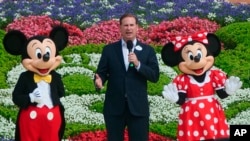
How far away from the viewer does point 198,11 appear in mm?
11453

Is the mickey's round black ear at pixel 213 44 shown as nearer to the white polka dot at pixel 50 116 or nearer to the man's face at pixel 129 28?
the man's face at pixel 129 28

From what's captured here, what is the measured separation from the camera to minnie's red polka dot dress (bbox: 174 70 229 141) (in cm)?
625

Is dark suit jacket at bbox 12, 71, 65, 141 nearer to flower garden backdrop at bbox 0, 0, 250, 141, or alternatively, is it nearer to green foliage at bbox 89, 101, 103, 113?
flower garden backdrop at bbox 0, 0, 250, 141

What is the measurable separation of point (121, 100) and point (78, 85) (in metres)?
2.54

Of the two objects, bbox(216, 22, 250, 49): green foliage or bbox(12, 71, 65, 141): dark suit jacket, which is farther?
bbox(216, 22, 250, 49): green foliage

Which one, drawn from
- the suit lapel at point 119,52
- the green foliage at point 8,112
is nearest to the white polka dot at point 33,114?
→ the suit lapel at point 119,52

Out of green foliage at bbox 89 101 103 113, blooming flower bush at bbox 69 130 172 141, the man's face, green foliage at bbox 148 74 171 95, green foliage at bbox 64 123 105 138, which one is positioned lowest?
blooming flower bush at bbox 69 130 172 141

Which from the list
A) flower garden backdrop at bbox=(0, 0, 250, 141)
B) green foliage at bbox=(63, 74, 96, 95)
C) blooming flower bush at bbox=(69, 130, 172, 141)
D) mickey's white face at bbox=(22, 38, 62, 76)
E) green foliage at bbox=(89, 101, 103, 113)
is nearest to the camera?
mickey's white face at bbox=(22, 38, 62, 76)

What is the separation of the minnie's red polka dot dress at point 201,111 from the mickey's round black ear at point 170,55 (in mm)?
216

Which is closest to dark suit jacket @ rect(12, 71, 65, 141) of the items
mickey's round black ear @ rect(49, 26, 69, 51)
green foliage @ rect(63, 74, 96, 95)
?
mickey's round black ear @ rect(49, 26, 69, 51)

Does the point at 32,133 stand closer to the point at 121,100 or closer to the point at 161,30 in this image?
the point at 121,100

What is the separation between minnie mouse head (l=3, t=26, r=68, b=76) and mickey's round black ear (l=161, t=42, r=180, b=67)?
102 cm

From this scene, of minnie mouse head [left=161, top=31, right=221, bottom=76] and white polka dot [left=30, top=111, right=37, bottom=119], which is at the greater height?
minnie mouse head [left=161, top=31, right=221, bottom=76]

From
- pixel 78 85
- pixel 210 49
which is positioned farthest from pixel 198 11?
pixel 210 49
